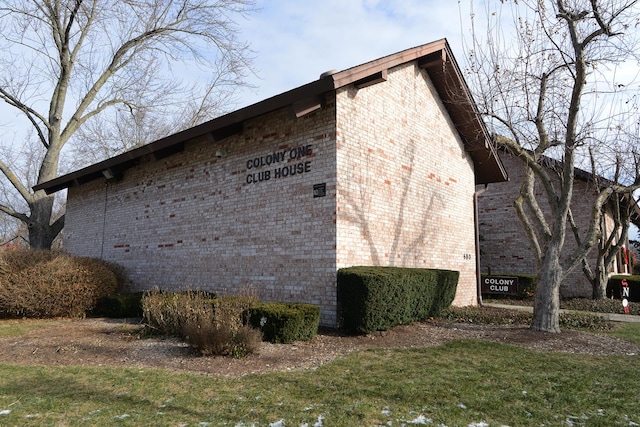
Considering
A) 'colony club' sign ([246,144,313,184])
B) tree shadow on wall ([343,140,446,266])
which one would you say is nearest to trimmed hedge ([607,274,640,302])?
tree shadow on wall ([343,140,446,266])

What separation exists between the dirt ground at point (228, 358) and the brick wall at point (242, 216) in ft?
4.76

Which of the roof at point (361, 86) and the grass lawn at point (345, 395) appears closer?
the grass lawn at point (345, 395)

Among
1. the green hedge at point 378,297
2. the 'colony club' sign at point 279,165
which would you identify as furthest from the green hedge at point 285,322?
the 'colony club' sign at point 279,165

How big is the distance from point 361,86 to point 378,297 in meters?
4.49

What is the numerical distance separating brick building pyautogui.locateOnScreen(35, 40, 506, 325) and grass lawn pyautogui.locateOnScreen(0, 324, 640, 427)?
3061mm

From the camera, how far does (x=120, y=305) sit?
33.4ft

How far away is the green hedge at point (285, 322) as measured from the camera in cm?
680

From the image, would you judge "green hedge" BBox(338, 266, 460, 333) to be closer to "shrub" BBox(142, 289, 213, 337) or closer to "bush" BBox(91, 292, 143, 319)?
"shrub" BBox(142, 289, 213, 337)

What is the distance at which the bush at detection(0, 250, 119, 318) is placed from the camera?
9.41m

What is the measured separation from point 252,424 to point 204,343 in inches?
99.2

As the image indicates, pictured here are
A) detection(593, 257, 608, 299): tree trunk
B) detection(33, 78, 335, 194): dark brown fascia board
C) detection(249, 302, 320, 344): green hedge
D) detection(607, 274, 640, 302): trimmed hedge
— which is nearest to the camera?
detection(249, 302, 320, 344): green hedge

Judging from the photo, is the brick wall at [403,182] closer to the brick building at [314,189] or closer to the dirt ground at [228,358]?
the brick building at [314,189]

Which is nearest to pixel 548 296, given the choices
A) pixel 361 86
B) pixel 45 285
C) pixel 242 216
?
pixel 361 86

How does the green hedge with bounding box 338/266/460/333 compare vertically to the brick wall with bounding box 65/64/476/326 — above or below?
below
